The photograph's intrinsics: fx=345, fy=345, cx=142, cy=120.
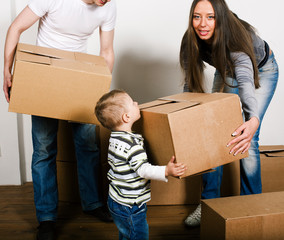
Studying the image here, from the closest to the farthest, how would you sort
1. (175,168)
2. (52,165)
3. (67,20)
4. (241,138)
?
(175,168) → (241,138) → (67,20) → (52,165)

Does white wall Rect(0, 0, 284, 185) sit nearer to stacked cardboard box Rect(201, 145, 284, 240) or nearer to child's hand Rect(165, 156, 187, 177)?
stacked cardboard box Rect(201, 145, 284, 240)

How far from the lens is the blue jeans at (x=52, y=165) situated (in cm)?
149

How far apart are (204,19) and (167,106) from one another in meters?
0.45

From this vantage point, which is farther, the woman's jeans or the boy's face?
the woman's jeans

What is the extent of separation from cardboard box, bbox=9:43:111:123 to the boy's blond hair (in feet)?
0.24

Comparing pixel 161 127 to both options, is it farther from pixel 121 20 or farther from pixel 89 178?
pixel 121 20

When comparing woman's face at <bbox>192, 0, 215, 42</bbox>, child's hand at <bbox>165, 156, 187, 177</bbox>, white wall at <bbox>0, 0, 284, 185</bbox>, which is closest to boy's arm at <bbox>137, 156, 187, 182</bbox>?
child's hand at <bbox>165, 156, 187, 177</bbox>

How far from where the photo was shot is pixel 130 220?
3.86ft

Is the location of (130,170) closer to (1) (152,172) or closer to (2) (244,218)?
(1) (152,172)

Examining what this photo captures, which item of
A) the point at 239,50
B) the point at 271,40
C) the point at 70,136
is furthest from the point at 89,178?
the point at 271,40

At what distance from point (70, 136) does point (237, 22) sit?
100 cm

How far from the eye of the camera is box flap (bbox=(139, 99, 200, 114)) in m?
1.08

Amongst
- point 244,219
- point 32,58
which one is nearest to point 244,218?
point 244,219

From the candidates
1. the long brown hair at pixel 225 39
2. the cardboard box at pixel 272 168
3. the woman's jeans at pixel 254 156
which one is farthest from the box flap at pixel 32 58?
the cardboard box at pixel 272 168
